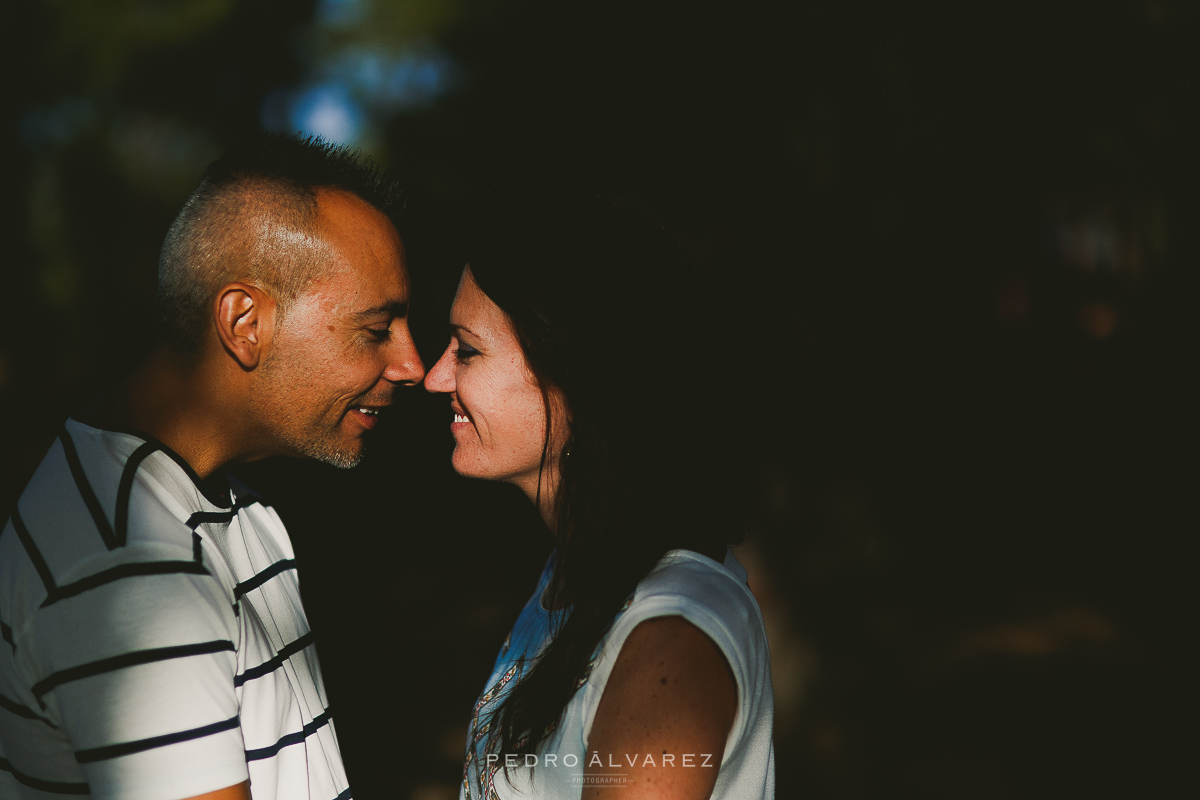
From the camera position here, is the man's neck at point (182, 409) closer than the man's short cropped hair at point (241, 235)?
Yes

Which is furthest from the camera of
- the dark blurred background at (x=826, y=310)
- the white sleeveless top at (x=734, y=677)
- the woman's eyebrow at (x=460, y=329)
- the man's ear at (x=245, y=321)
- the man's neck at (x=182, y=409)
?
the dark blurred background at (x=826, y=310)

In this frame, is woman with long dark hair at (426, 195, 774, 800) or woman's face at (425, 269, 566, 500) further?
woman's face at (425, 269, 566, 500)

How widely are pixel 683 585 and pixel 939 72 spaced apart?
8.56 feet

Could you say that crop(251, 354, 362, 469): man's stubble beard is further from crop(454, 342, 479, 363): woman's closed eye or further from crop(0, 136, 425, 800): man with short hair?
crop(454, 342, 479, 363): woman's closed eye

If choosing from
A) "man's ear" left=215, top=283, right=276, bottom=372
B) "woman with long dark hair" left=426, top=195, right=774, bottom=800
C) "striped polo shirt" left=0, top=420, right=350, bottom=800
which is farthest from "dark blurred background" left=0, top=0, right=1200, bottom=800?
"striped polo shirt" left=0, top=420, right=350, bottom=800

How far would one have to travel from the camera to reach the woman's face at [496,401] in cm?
189

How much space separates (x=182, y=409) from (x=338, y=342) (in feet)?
1.18

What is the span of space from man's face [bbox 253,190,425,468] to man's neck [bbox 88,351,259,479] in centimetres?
8

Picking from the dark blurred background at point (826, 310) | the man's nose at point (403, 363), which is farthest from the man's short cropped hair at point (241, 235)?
the dark blurred background at point (826, 310)

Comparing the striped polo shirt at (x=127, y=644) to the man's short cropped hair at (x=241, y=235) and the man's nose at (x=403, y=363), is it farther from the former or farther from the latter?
the man's nose at (x=403, y=363)

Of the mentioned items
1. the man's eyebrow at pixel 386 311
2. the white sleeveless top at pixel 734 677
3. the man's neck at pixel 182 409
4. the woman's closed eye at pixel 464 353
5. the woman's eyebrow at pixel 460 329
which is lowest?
the white sleeveless top at pixel 734 677

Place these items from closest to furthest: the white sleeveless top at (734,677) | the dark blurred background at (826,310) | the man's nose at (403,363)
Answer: the white sleeveless top at (734,677) → the man's nose at (403,363) → the dark blurred background at (826,310)

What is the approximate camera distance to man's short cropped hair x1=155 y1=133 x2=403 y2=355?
6.05ft

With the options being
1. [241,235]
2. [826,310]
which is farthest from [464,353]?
[826,310]
